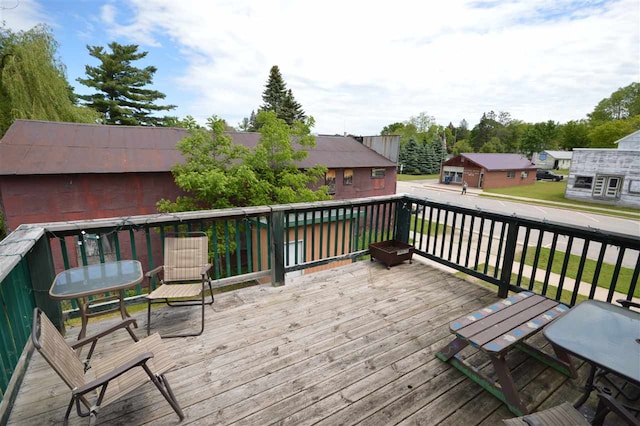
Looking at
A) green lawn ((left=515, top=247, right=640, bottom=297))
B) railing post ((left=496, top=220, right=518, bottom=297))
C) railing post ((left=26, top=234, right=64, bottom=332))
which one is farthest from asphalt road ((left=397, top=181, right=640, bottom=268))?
railing post ((left=26, top=234, right=64, bottom=332))

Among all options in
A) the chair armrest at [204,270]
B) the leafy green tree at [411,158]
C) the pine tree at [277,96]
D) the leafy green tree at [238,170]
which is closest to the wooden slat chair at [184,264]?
the chair armrest at [204,270]

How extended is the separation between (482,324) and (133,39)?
30389 mm

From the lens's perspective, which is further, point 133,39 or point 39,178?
point 133,39

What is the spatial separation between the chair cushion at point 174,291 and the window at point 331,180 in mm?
10295

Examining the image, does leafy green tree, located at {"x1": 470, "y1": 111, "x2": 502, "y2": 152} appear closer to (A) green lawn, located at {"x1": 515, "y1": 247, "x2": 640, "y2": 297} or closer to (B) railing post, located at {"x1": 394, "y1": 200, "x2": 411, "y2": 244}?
(A) green lawn, located at {"x1": 515, "y1": 247, "x2": 640, "y2": 297}

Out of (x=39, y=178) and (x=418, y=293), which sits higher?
(x=39, y=178)

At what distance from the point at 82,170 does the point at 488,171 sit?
3158cm

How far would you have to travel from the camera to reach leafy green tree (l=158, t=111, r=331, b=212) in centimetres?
874

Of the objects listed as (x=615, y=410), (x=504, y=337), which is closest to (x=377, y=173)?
Answer: (x=504, y=337)

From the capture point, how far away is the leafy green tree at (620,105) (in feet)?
160

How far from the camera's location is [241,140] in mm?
12156

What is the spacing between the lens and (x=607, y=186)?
65.9 ft

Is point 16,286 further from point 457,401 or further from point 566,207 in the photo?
point 566,207

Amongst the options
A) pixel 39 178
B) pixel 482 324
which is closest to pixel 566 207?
pixel 482 324
